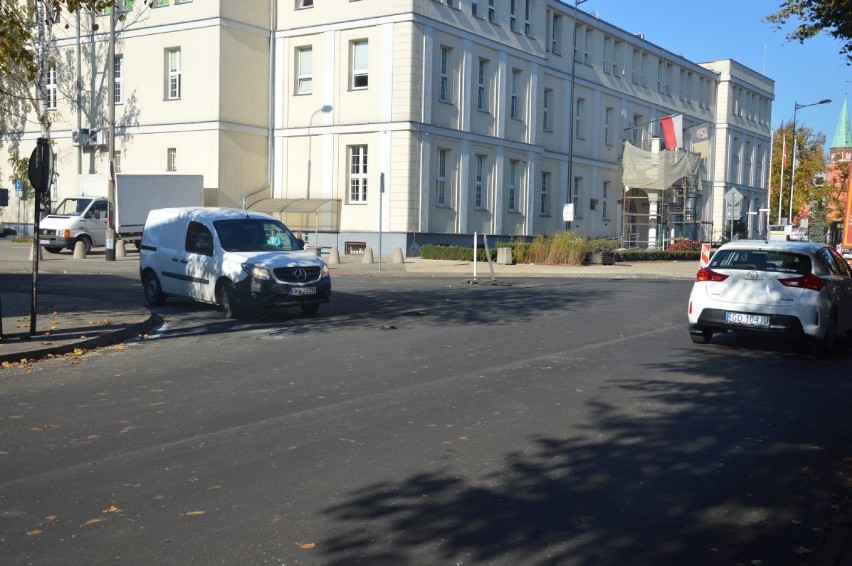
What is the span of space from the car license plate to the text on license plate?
7.03 meters

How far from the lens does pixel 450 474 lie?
21.2 feet

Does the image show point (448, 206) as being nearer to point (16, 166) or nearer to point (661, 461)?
point (16, 166)

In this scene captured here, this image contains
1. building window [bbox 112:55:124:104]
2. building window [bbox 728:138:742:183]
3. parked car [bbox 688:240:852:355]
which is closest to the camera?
parked car [bbox 688:240:852:355]

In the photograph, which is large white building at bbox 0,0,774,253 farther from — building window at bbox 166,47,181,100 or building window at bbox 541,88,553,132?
building window at bbox 541,88,553,132

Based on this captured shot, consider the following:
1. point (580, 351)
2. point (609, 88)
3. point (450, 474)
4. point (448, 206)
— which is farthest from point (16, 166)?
point (450, 474)

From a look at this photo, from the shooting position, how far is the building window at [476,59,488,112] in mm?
42031

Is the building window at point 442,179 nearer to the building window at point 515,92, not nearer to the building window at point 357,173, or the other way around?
the building window at point 357,173

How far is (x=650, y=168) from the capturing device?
55750mm

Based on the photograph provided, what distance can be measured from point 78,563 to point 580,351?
28.8ft

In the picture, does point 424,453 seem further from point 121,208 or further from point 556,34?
point 556,34

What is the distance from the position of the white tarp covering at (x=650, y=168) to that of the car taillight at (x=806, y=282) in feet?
146

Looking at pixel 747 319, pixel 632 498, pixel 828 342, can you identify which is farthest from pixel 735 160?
pixel 632 498

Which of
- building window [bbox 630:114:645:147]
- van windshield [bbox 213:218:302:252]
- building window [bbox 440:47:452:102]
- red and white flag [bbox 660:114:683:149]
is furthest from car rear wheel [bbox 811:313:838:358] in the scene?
building window [bbox 630:114:645:147]

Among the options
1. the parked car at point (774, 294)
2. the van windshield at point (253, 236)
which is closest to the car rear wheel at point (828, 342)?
the parked car at point (774, 294)
